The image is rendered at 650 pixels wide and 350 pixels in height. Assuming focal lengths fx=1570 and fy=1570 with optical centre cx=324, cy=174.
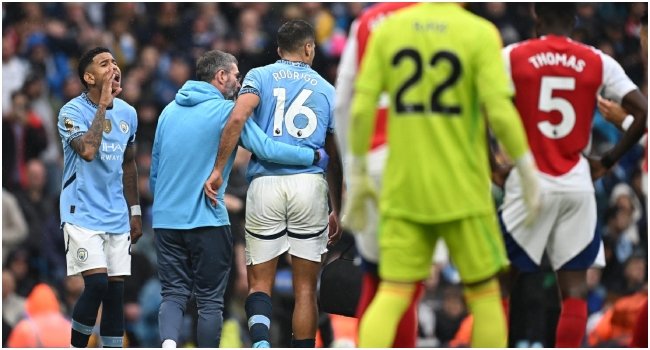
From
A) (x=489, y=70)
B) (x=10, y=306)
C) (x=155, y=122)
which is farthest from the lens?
(x=155, y=122)

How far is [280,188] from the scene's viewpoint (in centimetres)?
1071

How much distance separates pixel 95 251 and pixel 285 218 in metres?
1.31

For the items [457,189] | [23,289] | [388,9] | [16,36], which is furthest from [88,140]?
[16,36]

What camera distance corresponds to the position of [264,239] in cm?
1071

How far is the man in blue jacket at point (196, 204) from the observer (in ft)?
34.6

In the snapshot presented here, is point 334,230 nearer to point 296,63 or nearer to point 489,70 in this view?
point 296,63

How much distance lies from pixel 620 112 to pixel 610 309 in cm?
654

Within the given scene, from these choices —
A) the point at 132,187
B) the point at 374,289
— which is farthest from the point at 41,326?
the point at 374,289

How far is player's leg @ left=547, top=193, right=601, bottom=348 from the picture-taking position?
9453 mm

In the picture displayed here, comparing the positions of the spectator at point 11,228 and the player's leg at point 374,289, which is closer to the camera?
the player's leg at point 374,289

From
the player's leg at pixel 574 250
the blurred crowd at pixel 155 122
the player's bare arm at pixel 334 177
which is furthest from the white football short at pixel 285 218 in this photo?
the blurred crowd at pixel 155 122

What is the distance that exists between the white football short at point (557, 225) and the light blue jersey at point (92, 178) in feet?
9.10

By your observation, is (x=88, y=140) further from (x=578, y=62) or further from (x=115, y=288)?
(x=578, y=62)

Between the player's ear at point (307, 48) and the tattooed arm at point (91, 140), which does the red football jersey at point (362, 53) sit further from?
the tattooed arm at point (91, 140)
